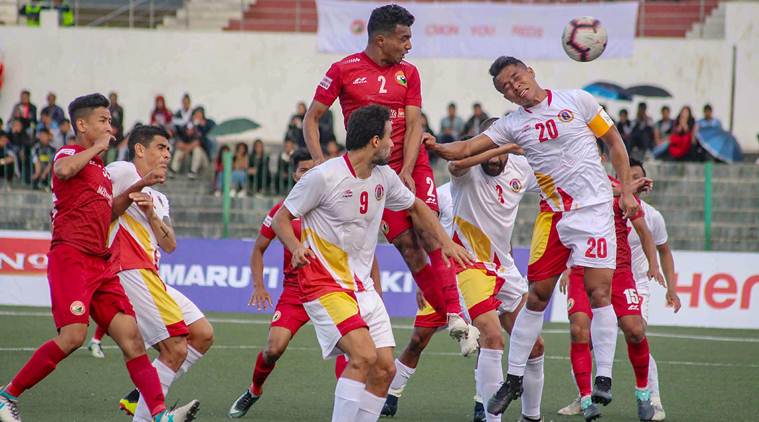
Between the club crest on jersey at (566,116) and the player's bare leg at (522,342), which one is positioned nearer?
the player's bare leg at (522,342)

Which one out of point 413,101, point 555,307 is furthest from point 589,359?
point 555,307

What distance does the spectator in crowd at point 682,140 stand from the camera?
24.2 m

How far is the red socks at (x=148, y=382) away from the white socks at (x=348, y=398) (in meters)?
1.30

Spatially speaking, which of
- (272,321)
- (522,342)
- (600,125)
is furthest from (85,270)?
(600,125)

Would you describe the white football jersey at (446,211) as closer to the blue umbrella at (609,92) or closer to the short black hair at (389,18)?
the short black hair at (389,18)

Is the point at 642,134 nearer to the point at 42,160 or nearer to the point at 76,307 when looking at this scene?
the point at 42,160

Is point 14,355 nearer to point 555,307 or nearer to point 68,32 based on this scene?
point 555,307

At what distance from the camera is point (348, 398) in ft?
25.0

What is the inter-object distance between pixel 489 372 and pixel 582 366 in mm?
1059

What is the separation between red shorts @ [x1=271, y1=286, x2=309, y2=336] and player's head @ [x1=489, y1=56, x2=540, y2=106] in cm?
244

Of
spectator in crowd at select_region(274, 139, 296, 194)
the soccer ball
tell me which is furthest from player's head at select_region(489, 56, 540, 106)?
spectator in crowd at select_region(274, 139, 296, 194)

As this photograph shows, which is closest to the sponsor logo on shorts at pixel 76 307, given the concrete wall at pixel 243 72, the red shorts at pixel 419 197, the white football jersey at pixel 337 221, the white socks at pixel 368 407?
the white football jersey at pixel 337 221

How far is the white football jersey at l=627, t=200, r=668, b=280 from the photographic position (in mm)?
11352

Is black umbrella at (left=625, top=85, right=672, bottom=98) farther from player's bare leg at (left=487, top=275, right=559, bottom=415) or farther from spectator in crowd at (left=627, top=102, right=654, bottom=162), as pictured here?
player's bare leg at (left=487, top=275, right=559, bottom=415)
